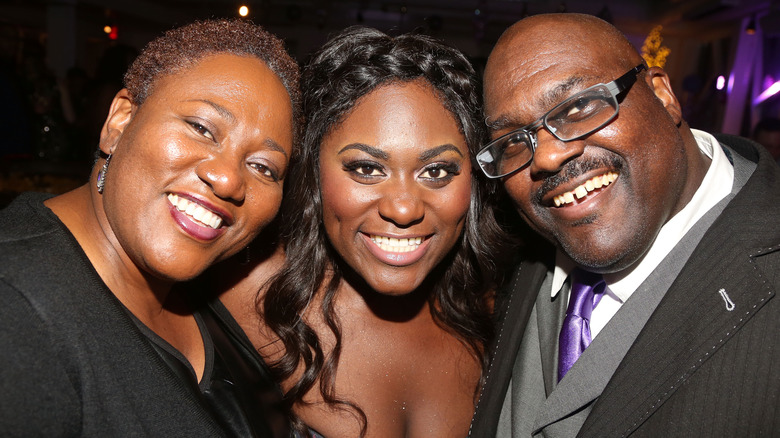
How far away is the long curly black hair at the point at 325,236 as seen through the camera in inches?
81.8

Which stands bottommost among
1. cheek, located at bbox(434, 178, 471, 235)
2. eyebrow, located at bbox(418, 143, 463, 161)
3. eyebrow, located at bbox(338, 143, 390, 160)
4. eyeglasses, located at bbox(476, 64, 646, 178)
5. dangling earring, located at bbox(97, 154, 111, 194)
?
cheek, located at bbox(434, 178, 471, 235)

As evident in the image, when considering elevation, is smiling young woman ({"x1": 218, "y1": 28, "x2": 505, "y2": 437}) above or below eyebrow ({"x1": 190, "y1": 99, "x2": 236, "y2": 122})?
below

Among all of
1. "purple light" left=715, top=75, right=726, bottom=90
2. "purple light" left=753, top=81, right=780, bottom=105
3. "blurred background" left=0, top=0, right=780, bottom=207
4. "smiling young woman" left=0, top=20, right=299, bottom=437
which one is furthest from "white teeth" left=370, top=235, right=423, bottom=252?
"purple light" left=715, top=75, right=726, bottom=90

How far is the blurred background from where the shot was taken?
4.43m

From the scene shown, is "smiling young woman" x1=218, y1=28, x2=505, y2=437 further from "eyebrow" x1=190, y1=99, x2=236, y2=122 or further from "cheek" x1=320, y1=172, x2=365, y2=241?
"eyebrow" x1=190, y1=99, x2=236, y2=122

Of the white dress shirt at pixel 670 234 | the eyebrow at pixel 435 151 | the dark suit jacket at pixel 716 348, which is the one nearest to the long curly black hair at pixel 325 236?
the eyebrow at pixel 435 151

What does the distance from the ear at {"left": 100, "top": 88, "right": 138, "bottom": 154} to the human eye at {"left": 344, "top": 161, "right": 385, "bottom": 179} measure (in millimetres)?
730

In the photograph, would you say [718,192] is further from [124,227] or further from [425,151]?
[124,227]

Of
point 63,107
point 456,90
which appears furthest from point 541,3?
point 456,90

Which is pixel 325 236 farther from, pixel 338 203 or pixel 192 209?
pixel 192 209

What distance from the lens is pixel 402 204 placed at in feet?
6.28

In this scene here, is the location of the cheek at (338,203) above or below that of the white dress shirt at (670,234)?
below

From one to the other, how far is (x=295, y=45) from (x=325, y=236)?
1111 centimetres

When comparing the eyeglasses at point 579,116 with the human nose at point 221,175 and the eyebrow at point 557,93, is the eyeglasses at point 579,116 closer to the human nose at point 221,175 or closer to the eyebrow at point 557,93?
the eyebrow at point 557,93
